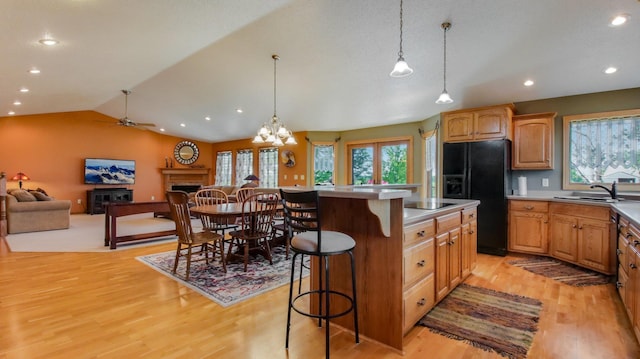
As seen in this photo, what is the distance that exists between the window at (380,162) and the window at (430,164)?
41cm

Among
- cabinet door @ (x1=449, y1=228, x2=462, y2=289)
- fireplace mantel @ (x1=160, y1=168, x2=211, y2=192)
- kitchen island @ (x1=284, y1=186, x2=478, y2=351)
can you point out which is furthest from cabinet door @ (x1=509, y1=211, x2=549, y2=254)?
fireplace mantel @ (x1=160, y1=168, x2=211, y2=192)

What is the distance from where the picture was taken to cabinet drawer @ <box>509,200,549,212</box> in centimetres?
395

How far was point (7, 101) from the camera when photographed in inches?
226

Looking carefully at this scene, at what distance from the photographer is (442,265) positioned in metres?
2.44

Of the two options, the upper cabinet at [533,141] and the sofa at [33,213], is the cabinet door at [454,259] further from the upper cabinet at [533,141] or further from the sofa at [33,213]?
the sofa at [33,213]

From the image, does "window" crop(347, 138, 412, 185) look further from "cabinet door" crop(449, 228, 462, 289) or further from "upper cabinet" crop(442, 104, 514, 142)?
"cabinet door" crop(449, 228, 462, 289)

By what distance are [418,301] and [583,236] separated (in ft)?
9.28

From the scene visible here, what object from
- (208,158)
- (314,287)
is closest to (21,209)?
(208,158)

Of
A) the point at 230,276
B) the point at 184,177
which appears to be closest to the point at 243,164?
the point at 184,177

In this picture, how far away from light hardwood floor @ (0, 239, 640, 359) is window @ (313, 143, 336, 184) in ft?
16.0

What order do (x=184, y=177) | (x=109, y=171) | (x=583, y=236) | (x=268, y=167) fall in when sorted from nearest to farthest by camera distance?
1. (x=583, y=236)
2. (x=109, y=171)
3. (x=268, y=167)
4. (x=184, y=177)

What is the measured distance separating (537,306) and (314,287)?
197cm

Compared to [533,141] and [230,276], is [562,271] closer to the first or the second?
[533,141]

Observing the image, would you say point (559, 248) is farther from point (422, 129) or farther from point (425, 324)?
point (422, 129)
